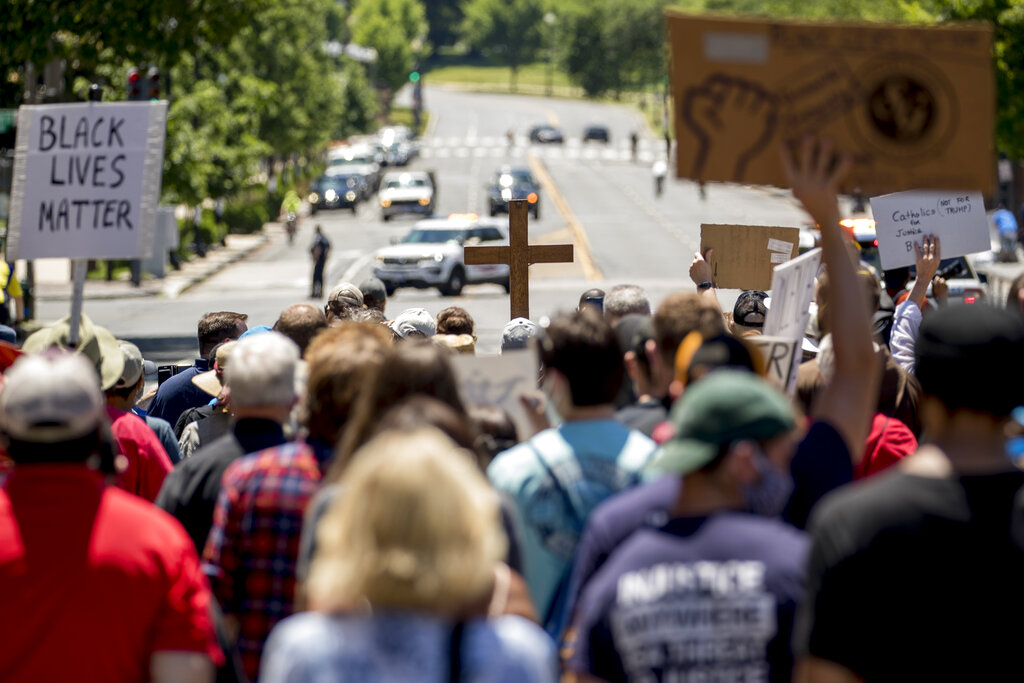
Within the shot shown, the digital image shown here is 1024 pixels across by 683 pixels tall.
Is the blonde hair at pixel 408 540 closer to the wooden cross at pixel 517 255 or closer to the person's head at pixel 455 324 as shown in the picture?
the person's head at pixel 455 324

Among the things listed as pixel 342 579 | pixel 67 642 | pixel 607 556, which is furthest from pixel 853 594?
pixel 67 642

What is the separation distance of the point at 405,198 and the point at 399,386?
4962cm

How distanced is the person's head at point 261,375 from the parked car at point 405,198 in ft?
160

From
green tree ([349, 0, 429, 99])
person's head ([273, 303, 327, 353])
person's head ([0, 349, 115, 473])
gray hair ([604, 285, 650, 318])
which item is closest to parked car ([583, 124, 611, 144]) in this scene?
green tree ([349, 0, 429, 99])

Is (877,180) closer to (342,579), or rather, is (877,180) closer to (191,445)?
(342,579)

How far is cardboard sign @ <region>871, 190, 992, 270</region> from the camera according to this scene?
866cm

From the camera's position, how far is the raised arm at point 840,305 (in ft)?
13.0

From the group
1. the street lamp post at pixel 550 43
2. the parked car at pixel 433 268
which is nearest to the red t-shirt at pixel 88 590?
the parked car at pixel 433 268

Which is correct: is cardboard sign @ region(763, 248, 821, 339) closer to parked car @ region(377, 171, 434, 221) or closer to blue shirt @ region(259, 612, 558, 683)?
blue shirt @ region(259, 612, 558, 683)

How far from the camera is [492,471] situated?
402cm

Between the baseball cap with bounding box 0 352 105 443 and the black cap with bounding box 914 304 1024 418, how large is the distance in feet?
6.72

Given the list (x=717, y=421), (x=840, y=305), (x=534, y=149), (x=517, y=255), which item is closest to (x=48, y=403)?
(x=717, y=421)

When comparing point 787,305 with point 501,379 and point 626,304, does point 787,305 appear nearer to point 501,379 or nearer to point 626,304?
point 501,379

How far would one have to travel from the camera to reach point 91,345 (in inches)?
217
